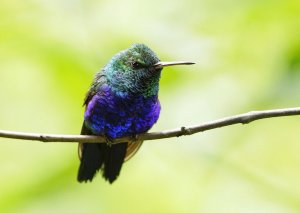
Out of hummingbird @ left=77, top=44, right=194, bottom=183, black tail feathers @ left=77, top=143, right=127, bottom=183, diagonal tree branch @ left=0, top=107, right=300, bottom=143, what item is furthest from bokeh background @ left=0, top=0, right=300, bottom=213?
diagonal tree branch @ left=0, top=107, right=300, bottom=143

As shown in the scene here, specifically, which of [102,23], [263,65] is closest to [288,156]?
[263,65]

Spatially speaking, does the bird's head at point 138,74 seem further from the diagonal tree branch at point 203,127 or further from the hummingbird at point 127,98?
the diagonal tree branch at point 203,127

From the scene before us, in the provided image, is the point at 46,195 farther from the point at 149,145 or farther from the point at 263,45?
the point at 263,45

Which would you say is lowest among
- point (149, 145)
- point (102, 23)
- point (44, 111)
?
point (149, 145)

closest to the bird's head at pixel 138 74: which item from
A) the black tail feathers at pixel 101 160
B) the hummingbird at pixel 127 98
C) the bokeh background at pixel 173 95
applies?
the hummingbird at pixel 127 98

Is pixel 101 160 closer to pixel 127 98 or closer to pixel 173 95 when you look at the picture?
pixel 127 98

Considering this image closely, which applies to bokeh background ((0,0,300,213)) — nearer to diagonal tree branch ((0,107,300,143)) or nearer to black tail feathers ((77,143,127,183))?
black tail feathers ((77,143,127,183))

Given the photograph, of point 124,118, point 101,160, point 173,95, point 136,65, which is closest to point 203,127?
point 124,118
